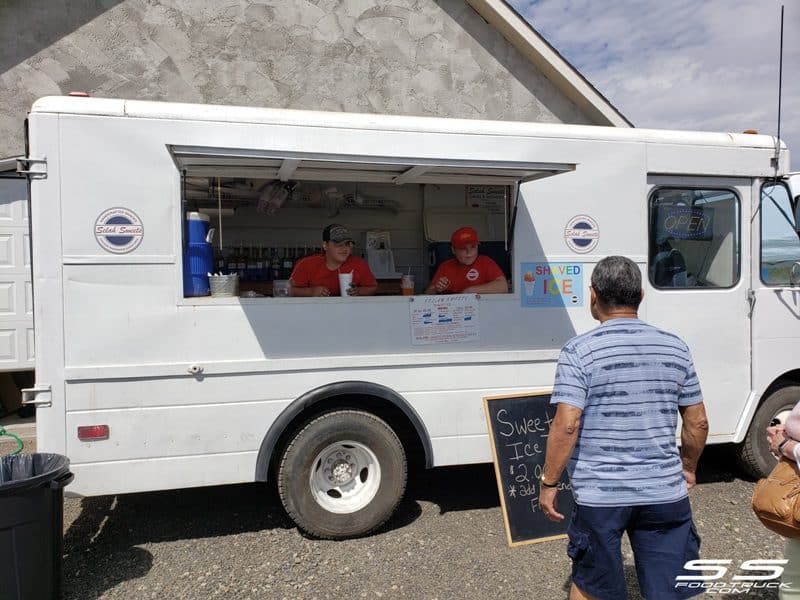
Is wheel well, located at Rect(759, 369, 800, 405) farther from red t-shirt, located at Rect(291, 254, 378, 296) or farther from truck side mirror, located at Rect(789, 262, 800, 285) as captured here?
red t-shirt, located at Rect(291, 254, 378, 296)

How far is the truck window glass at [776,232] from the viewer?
14.1ft

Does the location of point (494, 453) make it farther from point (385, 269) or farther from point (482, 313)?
point (385, 269)

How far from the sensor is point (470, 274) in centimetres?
411

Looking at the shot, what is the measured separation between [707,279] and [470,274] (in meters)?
1.76

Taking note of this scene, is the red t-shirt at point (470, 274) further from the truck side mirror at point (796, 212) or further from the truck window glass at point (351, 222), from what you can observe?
the truck side mirror at point (796, 212)

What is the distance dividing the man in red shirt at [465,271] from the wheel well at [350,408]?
2.93 ft

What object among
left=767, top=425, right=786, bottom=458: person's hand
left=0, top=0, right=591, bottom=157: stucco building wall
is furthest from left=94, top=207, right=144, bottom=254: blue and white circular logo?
left=0, top=0, right=591, bottom=157: stucco building wall

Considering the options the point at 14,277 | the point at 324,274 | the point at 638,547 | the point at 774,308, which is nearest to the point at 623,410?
the point at 638,547

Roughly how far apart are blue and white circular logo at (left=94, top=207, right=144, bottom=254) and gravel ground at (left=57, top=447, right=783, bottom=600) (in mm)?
1846

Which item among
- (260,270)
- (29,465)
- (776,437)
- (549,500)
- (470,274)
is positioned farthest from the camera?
(260,270)

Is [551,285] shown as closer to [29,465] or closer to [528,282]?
[528,282]

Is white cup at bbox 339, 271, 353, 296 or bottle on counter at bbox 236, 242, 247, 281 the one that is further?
bottle on counter at bbox 236, 242, 247, 281

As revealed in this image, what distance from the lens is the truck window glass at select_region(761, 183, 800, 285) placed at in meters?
4.29

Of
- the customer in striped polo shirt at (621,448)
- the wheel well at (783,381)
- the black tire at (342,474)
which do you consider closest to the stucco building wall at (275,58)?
the black tire at (342,474)
